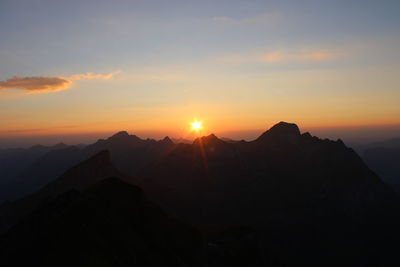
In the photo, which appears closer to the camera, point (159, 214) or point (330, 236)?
point (159, 214)

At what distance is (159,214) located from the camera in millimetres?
67125

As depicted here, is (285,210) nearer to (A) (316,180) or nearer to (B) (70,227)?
(A) (316,180)

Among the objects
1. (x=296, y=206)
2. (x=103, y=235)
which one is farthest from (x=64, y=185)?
(x=296, y=206)

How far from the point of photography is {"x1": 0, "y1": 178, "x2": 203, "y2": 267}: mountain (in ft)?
153

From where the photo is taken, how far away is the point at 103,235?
5088 centimetres

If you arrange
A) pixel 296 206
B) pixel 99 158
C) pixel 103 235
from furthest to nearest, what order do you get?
pixel 296 206 → pixel 99 158 → pixel 103 235

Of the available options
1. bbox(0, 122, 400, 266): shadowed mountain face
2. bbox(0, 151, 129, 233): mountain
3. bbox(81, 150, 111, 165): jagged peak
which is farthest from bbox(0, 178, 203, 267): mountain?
bbox(81, 150, 111, 165): jagged peak

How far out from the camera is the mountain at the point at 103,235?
153 feet

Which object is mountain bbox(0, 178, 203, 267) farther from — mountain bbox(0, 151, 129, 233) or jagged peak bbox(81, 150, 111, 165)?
jagged peak bbox(81, 150, 111, 165)

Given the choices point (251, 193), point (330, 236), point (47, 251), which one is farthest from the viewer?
point (251, 193)

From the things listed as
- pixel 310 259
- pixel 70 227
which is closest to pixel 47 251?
pixel 70 227

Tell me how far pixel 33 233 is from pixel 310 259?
12198 cm

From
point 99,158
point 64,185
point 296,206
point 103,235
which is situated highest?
point 99,158

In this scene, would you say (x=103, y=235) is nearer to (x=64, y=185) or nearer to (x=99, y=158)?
(x=64, y=185)
